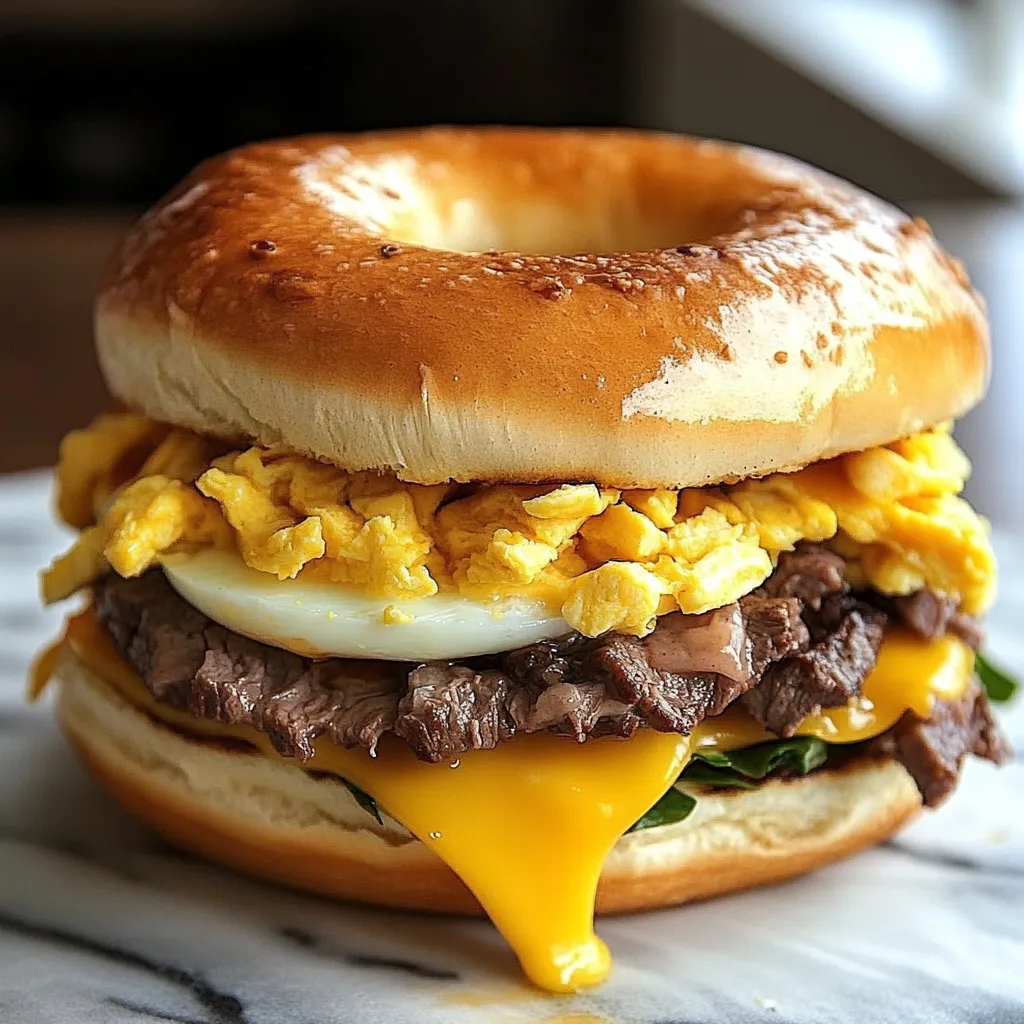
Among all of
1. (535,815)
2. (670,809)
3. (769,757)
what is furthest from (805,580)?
(535,815)

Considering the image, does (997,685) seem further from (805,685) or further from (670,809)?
(670,809)

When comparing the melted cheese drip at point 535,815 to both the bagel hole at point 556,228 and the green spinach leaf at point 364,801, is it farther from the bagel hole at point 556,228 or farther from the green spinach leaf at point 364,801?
the bagel hole at point 556,228

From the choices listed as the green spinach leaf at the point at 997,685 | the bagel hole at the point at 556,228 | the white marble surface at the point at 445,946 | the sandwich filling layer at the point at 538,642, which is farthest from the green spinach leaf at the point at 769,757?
the bagel hole at the point at 556,228

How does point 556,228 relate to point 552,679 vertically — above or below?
above

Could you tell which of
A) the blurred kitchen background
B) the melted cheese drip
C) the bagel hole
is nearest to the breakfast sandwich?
the melted cheese drip

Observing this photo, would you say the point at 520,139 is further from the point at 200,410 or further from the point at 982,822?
the point at 982,822

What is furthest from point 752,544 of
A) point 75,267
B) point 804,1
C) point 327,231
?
point 804,1

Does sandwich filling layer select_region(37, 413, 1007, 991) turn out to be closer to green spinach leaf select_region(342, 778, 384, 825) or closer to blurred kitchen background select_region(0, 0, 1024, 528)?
green spinach leaf select_region(342, 778, 384, 825)
